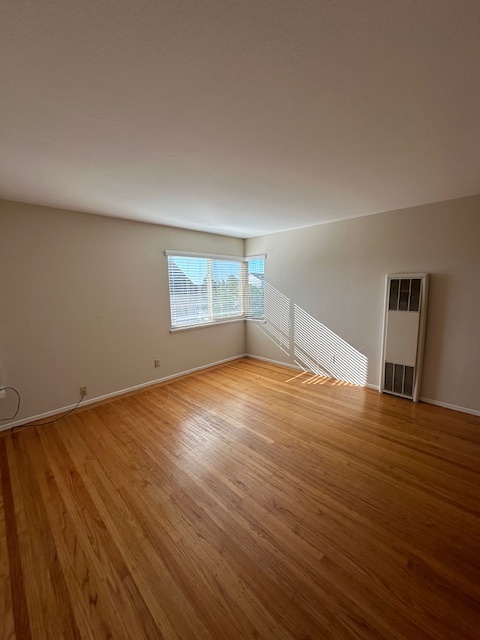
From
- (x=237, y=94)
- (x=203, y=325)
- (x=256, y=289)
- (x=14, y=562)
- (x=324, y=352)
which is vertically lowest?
(x=14, y=562)

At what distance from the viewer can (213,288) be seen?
453 cm

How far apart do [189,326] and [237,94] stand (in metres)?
3.29

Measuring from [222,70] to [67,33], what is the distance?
1.87 ft

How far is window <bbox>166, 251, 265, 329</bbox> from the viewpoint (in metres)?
3.99

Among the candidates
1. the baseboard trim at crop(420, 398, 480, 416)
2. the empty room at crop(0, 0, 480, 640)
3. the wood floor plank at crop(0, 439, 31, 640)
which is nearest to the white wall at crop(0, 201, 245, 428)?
the empty room at crop(0, 0, 480, 640)

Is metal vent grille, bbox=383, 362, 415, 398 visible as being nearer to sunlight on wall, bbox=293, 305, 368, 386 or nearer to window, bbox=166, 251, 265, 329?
sunlight on wall, bbox=293, 305, 368, 386

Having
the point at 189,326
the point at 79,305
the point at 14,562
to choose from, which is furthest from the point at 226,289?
the point at 14,562

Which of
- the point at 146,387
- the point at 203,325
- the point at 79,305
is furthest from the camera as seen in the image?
the point at 203,325

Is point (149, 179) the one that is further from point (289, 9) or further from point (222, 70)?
point (289, 9)

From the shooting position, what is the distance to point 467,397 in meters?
A: 2.81

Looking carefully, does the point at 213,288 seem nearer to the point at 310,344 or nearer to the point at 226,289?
the point at 226,289

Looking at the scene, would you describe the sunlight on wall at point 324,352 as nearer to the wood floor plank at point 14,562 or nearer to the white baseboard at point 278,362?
the white baseboard at point 278,362

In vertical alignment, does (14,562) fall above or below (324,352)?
below

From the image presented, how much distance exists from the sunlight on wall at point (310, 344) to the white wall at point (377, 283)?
0.06ft
